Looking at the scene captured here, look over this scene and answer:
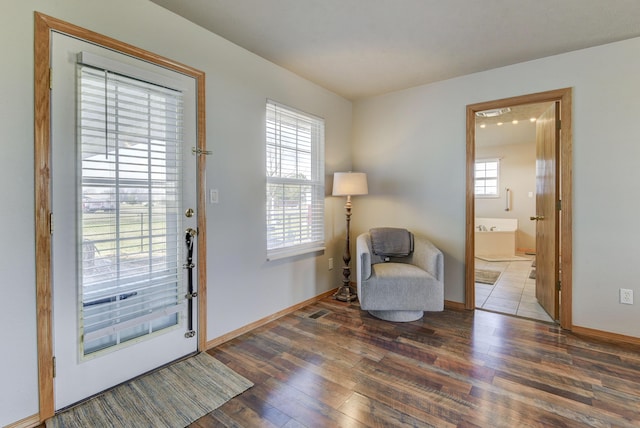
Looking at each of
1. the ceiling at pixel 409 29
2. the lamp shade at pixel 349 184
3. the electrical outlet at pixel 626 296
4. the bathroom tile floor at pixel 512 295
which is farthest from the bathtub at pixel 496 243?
the ceiling at pixel 409 29

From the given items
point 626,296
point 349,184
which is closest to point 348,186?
point 349,184

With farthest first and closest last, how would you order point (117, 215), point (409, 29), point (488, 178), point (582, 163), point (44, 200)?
point (488, 178), point (582, 163), point (409, 29), point (117, 215), point (44, 200)

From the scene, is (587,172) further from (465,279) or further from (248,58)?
(248,58)

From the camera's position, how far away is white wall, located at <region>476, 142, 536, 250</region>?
22.5ft

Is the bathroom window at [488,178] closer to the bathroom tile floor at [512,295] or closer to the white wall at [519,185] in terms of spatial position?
the white wall at [519,185]

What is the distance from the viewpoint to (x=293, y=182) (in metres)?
3.11

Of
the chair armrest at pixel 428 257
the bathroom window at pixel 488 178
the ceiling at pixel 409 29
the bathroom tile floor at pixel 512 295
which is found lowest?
the bathroom tile floor at pixel 512 295

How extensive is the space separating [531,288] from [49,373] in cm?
474

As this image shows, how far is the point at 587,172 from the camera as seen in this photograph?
2576 millimetres

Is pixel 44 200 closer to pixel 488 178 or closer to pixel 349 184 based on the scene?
pixel 349 184

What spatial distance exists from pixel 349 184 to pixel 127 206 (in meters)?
2.08

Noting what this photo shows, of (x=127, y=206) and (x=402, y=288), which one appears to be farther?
(x=402, y=288)

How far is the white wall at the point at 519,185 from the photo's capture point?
685 centimetres

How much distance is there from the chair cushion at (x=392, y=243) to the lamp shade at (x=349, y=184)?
518mm
